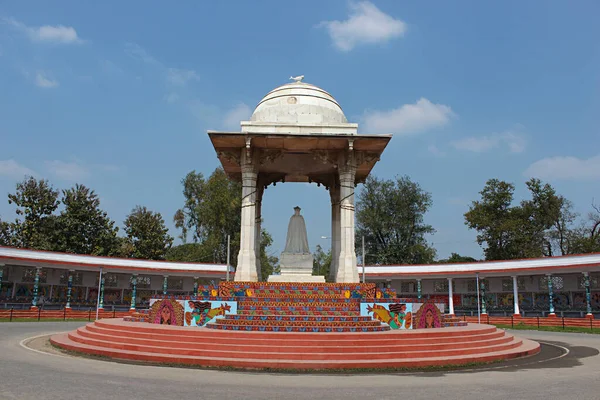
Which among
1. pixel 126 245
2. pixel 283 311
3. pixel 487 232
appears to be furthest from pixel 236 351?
pixel 487 232

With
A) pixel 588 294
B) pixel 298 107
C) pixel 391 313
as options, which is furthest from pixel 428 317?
pixel 588 294

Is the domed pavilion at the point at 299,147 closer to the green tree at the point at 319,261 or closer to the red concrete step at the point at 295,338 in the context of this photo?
the red concrete step at the point at 295,338

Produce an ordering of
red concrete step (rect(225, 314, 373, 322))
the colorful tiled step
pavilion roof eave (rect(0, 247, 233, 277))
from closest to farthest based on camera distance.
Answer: the colorful tiled step < red concrete step (rect(225, 314, 373, 322)) < pavilion roof eave (rect(0, 247, 233, 277))

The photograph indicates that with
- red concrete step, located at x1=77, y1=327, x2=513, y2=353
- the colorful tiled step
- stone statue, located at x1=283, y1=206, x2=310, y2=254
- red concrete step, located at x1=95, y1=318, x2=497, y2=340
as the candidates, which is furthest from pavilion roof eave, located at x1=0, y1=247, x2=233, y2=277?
the colorful tiled step

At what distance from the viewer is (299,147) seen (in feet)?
56.8

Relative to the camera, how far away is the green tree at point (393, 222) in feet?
172

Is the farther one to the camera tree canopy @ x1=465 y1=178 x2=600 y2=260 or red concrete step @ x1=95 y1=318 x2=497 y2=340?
tree canopy @ x1=465 y1=178 x2=600 y2=260

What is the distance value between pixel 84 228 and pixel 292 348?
39.0 m

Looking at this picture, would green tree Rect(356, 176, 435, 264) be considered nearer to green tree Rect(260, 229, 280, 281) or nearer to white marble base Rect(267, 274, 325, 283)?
green tree Rect(260, 229, 280, 281)

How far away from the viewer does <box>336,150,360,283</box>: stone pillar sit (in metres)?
16.2

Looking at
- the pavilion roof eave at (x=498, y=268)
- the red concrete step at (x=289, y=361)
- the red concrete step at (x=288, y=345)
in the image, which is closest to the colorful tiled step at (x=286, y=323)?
the red concrete step at (x=288, y=345)

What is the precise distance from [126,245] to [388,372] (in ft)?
132

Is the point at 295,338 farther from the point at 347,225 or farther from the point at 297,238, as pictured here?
the point at 297,238

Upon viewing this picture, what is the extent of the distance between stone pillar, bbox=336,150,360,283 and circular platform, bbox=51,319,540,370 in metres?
4.70
